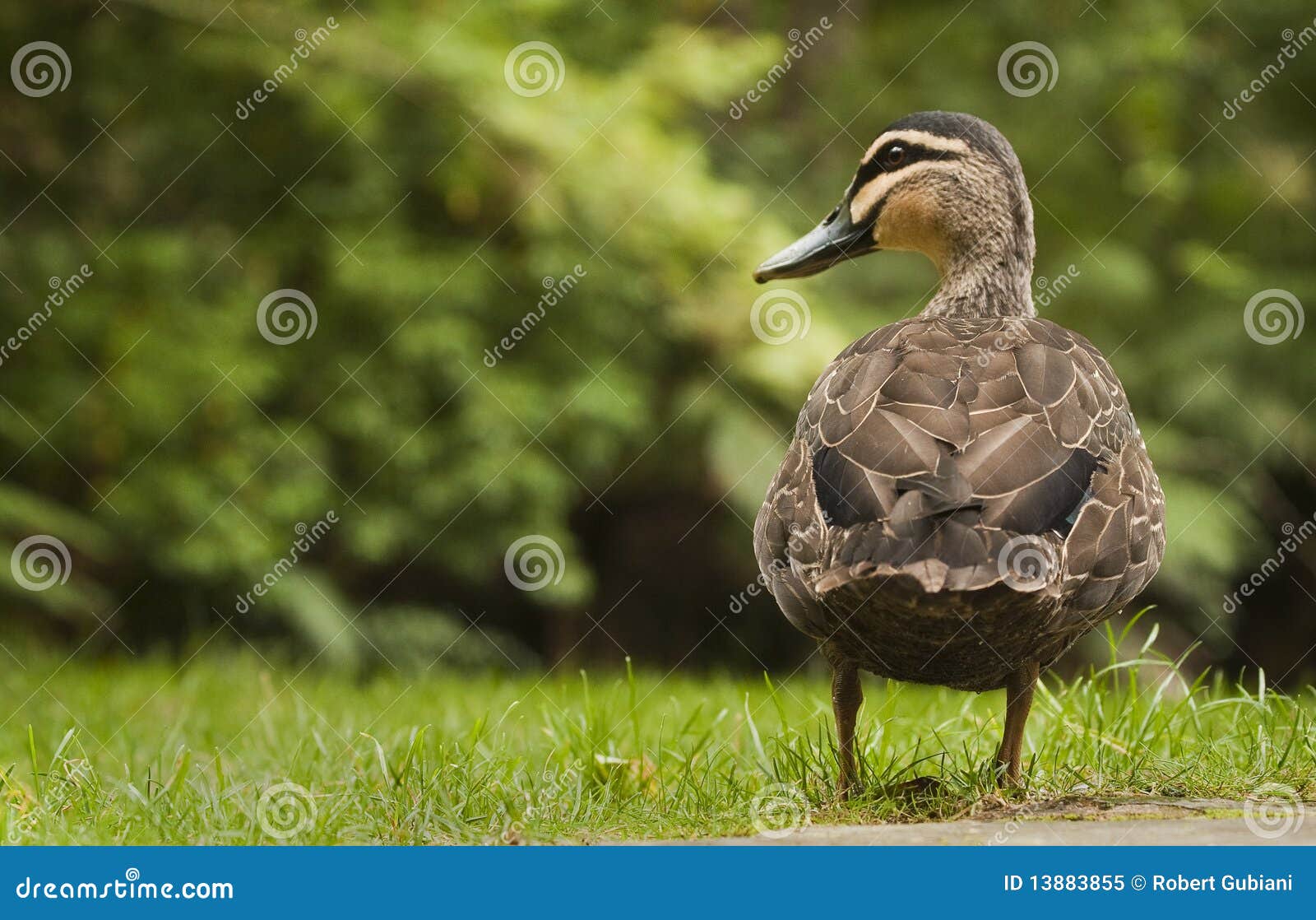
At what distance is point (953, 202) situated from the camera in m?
4.81

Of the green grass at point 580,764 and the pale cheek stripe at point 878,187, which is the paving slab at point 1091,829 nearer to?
the green grass at point 580,764

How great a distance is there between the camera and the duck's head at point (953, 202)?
4.81 m

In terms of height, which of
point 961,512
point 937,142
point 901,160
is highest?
point 937,142

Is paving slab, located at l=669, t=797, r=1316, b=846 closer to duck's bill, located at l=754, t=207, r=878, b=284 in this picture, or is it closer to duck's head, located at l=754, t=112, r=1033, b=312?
duck's head, located at l=754, t=112, r=1033, b=312

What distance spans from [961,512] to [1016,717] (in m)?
0.90

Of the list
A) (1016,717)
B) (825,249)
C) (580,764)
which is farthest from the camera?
(825,249)

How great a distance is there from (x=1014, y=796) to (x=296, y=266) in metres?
6.97

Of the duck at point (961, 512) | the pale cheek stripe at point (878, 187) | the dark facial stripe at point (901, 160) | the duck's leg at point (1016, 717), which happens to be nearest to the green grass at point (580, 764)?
the duck's leg at point (1016, 717)

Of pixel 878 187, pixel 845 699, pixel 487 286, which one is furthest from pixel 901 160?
pixel 487 286

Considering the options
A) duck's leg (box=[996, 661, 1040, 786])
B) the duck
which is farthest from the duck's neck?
duck's leg (box=[996, 661, 1040, 786])

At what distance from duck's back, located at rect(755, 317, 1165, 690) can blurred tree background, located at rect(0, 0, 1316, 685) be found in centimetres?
439

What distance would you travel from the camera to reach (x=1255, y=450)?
9617 millimetres

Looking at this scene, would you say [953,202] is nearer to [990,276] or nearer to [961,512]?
[990,276]

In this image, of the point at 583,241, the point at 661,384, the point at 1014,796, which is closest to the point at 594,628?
the point at 661,384
